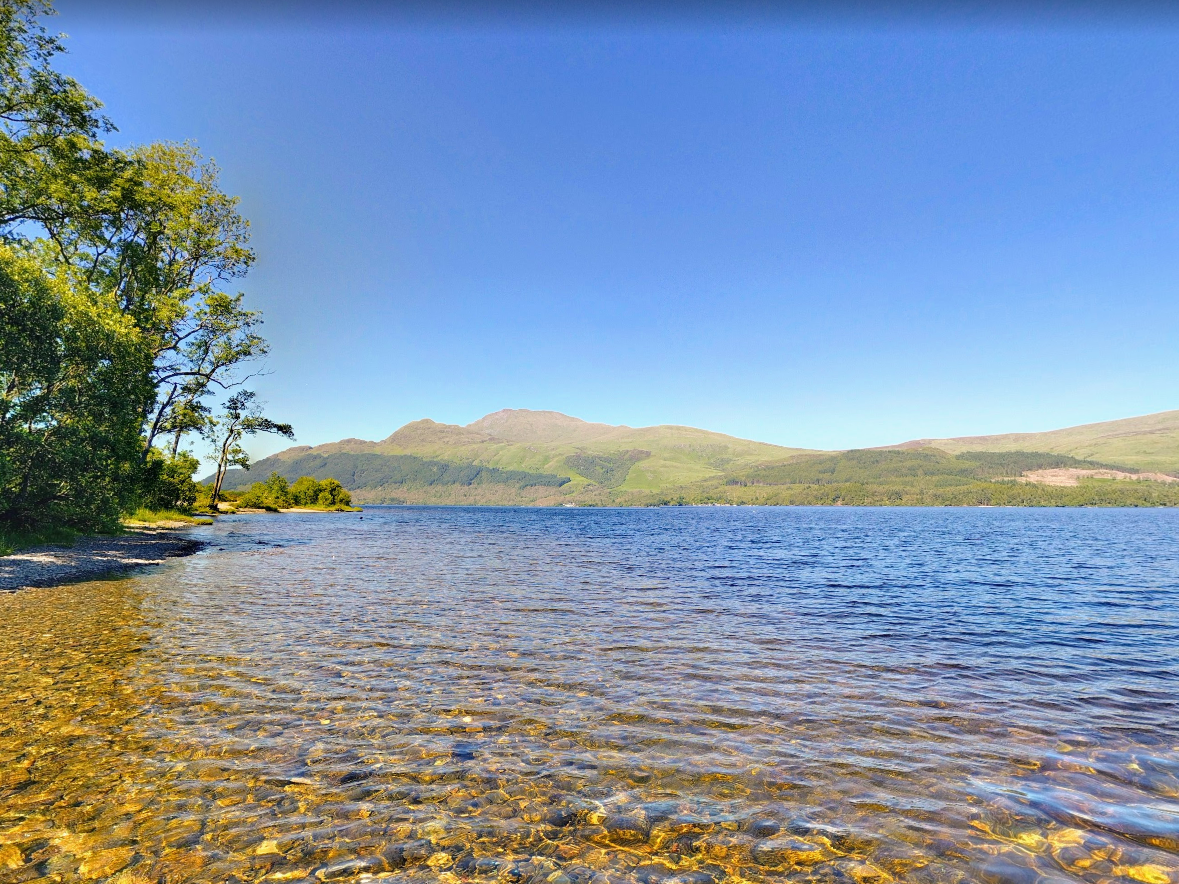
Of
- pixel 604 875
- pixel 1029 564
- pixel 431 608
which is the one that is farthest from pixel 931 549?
pixel 604 875

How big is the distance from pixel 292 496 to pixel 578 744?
190474 mm

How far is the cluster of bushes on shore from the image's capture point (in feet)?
503

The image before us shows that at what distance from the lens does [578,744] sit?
10148 mm

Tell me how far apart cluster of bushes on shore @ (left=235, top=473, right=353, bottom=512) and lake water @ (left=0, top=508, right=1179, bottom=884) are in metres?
148

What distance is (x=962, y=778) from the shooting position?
9.05 metres

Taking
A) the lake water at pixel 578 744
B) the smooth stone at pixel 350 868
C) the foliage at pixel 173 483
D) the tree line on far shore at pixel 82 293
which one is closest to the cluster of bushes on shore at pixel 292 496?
the foliage at pixel 173 483

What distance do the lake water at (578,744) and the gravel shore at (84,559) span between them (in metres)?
4.92

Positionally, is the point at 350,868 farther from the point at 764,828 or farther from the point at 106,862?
the point at 764,828

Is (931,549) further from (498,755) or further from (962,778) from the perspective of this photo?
(498,755)

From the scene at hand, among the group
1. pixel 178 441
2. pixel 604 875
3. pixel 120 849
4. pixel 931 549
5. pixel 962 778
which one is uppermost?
pixel 178 441

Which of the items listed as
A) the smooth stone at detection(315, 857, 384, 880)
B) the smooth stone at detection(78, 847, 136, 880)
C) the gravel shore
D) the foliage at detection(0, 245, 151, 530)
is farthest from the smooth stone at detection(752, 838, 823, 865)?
the foliage at detection(0, 245, 151, 530)

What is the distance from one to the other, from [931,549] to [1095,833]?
199 ft

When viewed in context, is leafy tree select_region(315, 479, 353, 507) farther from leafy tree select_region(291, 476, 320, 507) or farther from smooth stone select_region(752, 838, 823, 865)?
smooth stone select_region(752, 838, 823, 865)

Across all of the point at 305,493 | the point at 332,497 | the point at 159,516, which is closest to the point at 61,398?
the point at 159,516
